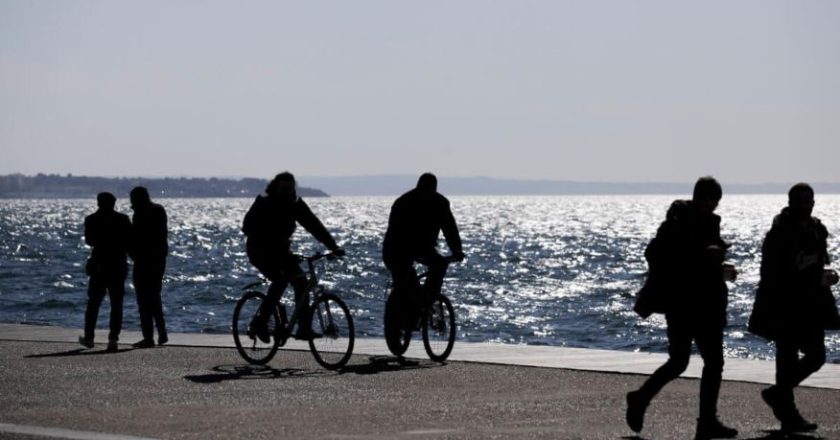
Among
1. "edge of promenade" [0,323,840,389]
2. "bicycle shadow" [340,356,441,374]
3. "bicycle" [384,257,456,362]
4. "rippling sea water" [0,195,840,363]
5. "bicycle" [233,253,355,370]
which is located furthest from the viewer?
"rippling sea water" [0,195,840,363]

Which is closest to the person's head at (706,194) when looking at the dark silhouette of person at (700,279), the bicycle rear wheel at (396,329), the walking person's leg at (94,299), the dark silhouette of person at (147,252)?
the dark silhouette of person at (700,279)

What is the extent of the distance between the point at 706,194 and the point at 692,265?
424 mm

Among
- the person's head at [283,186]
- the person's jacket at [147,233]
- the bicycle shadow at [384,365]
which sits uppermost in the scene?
the person's head at [283,186]

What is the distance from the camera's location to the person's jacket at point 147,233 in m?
15.8

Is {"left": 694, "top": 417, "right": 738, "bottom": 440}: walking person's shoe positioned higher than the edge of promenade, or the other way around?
{"left": 694, "top": 417, "right": 738, "bottom": 440}: walking person's shoe

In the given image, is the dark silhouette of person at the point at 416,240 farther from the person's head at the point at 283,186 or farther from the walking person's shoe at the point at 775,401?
the walking person's shoe at the point at 775,401

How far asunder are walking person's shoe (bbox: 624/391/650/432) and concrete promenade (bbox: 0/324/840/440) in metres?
0.09

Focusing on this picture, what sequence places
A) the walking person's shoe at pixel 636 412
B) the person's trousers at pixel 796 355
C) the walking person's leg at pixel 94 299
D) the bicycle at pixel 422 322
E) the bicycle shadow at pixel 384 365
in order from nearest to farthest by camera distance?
the walking person's shoe at pixel 636 412, the person's trousers at pixel 796 355, the bicycle shadow at pixel 384 365, the bicycle at pixel 422 322, the walking person's leg at pixel 94 299

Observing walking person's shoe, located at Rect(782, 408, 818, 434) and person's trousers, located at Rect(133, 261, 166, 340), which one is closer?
walking person's shoe, located at Rect(782, 408, 818, 434)

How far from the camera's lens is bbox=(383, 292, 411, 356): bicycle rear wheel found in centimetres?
1383

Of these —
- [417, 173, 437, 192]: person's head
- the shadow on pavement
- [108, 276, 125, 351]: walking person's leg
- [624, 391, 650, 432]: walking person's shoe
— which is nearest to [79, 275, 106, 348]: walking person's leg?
[108, 276, 125, 351]: walking person's leg

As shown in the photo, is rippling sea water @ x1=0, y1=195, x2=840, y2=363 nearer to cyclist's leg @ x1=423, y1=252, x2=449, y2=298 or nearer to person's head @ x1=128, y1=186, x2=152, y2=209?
cyclist's leg @ x1=423, y1=252, x2=449, y2=298

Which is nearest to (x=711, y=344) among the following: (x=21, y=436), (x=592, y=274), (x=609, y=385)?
(x=609, y=385)

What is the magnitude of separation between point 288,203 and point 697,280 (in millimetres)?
5549
